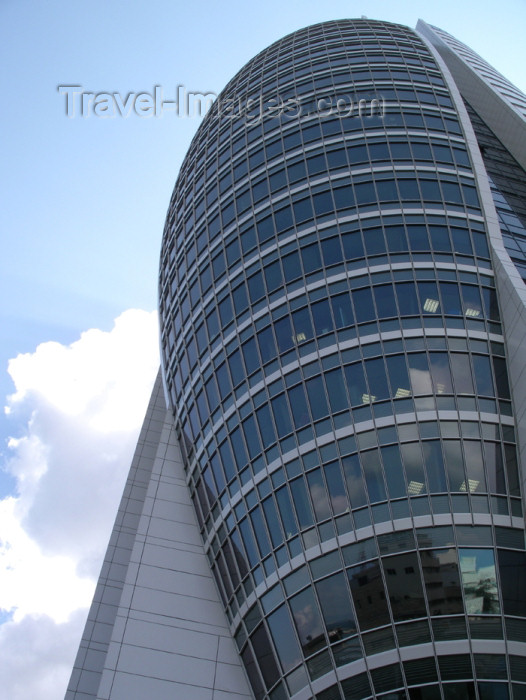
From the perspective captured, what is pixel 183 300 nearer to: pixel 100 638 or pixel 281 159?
pixel 281 159

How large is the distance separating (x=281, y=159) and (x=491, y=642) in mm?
27381

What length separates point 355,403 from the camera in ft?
86.8

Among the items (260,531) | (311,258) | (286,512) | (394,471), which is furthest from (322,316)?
(260,531)

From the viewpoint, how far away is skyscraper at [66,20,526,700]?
22.3 m

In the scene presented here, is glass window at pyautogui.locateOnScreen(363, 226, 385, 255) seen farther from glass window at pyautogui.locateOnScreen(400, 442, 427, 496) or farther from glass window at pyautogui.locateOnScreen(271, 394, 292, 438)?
glass window at pyautogui.locateOnScreen(400, 442, 427, 496)

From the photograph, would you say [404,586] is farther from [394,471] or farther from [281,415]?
[281,415]

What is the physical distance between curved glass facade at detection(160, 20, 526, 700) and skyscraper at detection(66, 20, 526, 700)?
9 centimetres

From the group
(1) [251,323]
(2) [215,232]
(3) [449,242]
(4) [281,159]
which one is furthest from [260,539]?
(4) [281,159]

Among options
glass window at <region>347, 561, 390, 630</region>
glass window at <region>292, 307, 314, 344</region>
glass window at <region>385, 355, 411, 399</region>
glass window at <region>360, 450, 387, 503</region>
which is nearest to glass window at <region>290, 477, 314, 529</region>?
glass window at <region>360, 450, 387, 503</region>

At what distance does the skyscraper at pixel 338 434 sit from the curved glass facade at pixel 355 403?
0.09 m

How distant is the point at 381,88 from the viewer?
40469 mm

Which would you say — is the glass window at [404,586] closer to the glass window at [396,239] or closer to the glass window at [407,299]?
the glass window at [407,299]

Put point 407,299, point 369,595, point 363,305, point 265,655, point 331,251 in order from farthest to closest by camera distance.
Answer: point 331,251 < point 363,305 < point 407,299 < point 265,655 < point 369,595

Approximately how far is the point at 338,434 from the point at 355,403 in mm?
1440
